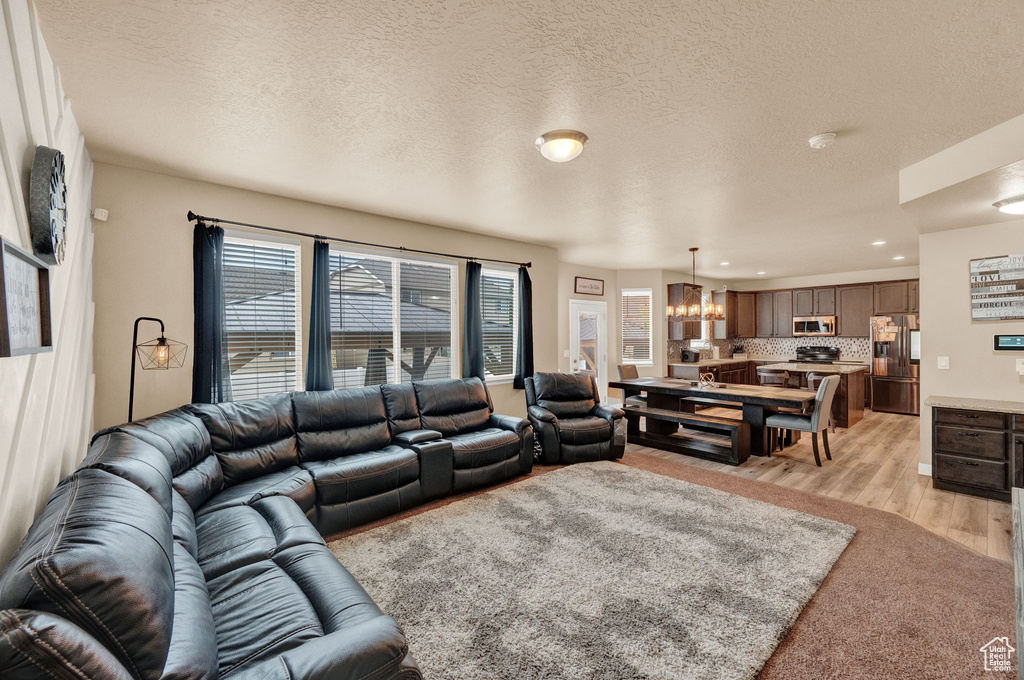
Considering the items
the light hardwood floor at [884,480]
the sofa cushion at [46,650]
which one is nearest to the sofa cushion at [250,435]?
the sofa cushion at [46,650]

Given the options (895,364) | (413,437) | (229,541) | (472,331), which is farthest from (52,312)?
(895,364)

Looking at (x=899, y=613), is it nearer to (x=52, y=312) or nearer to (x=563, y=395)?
(x=563, y=395)

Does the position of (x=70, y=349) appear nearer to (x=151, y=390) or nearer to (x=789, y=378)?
(x=151, y=390)

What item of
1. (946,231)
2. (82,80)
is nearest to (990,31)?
(946,231)

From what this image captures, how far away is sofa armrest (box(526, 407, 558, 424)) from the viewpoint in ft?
15.5

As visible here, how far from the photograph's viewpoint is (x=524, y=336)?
18.5 feet

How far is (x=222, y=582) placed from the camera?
69.8 inches

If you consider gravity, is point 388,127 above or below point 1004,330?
above

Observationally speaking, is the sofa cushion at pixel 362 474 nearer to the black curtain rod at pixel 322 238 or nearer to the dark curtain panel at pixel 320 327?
the dark curtain panel at pixel 320 327

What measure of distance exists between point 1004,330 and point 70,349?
706 centimetres

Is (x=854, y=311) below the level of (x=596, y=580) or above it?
above

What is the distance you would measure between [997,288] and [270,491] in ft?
20.3

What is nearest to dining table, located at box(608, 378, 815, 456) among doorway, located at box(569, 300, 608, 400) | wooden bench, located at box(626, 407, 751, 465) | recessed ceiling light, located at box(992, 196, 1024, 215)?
wooden bench, located at box(626, 407, 751, 465)

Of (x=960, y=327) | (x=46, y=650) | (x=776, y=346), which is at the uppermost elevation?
(x=960, y=327)
